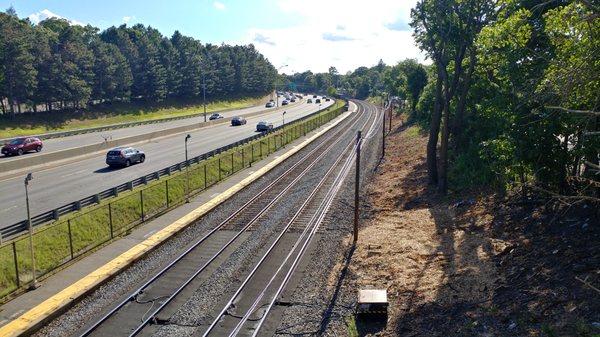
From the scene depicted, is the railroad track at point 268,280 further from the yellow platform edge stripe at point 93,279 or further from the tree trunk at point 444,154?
the tree trunk at point 444,154

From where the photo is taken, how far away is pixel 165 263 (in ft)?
61.0

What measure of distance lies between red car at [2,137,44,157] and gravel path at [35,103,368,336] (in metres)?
24.6

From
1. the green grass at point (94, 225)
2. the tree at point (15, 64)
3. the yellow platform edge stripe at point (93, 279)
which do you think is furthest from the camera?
the tree at point (15, 64)

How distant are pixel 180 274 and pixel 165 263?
1.38 m

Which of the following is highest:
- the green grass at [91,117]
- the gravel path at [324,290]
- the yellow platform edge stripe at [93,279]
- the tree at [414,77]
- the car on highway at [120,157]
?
the tree at [414,77]

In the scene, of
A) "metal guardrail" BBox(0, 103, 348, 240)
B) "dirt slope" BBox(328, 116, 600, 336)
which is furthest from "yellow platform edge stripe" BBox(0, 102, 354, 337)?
"dirt slope" BBox(328, 116, 600, 336)

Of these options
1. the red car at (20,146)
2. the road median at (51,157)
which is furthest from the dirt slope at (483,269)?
the red car at (20,146)

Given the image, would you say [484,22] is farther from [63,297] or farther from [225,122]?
[225,122]

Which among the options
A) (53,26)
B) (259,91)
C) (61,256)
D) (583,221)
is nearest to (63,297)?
(61,256)

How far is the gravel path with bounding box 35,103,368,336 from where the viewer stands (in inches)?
553

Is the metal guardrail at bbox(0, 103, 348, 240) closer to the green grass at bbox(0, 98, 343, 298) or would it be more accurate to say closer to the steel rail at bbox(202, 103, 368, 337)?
the green grass at bbox(0, 98, 343, 298)

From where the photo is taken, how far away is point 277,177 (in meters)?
36.3

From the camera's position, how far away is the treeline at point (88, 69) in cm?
6867

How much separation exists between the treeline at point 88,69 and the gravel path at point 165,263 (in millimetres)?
57155
